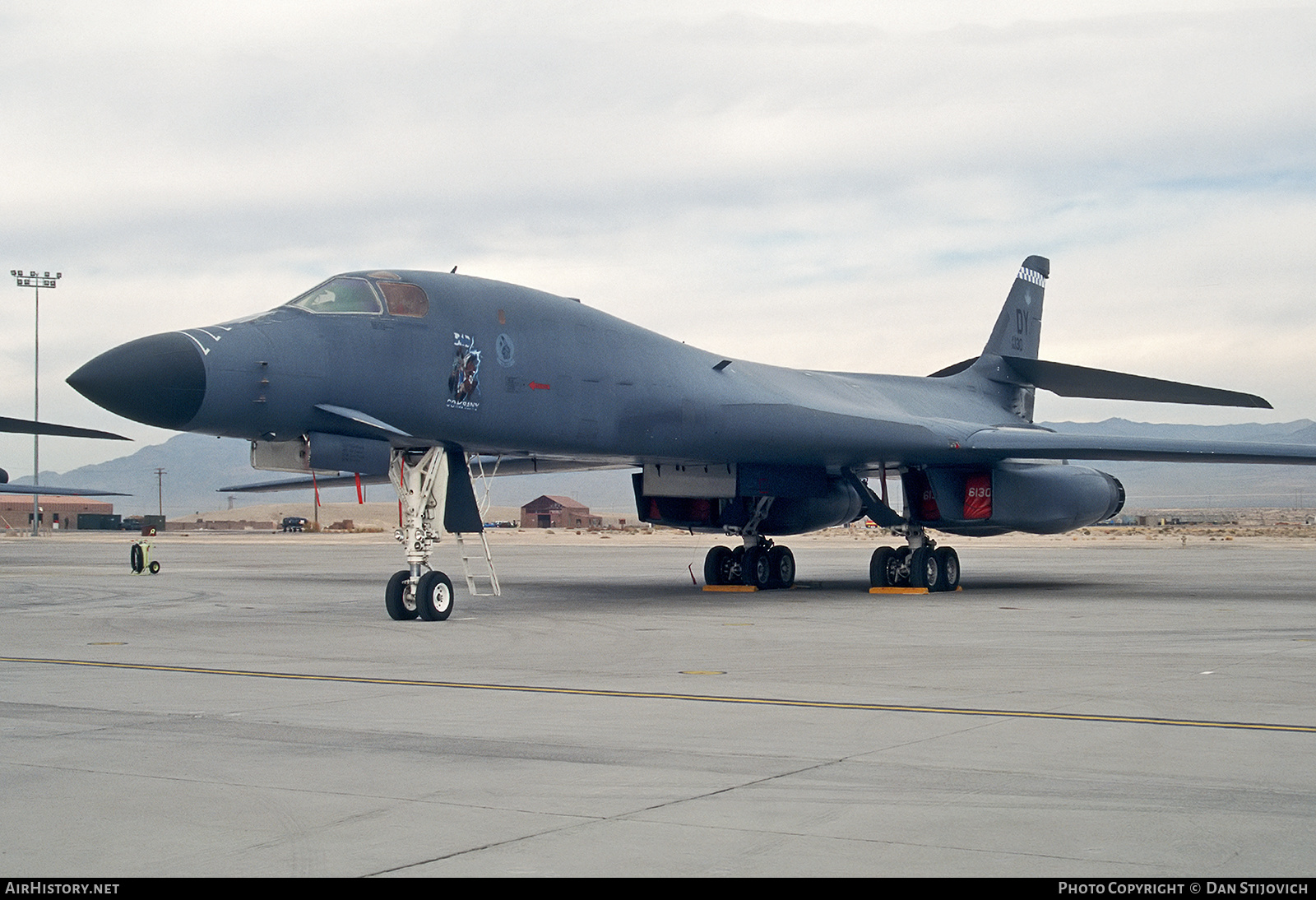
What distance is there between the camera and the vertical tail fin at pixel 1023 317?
27.4 meters

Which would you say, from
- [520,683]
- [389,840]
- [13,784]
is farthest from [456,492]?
[389,840]

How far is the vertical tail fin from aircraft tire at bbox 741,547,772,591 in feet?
25.7

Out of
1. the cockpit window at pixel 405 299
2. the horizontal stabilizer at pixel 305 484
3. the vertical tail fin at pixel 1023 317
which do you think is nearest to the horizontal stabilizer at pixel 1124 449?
the vertical tail fin at pixel 1023 317

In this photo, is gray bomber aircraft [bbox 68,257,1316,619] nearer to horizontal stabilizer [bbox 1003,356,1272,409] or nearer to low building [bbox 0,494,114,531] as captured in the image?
horizontal stabilizer [bbox 1003,356,1272,409]

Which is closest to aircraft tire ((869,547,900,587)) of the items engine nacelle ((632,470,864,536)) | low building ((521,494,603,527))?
engine nacelle ((632,470,864,536))

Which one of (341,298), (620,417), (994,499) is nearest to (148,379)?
(341,298)

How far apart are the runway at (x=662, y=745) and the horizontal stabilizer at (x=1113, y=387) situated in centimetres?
765

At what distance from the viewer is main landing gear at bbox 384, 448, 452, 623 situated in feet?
49.3

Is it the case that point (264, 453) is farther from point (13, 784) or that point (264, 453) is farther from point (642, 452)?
point (13, 784)

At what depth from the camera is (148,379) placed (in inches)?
508

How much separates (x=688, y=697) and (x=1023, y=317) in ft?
68.3

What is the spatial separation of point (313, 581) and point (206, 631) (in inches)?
450

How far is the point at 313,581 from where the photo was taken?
83.4 ft

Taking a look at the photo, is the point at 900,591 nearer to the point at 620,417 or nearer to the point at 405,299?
the point at 620,417
